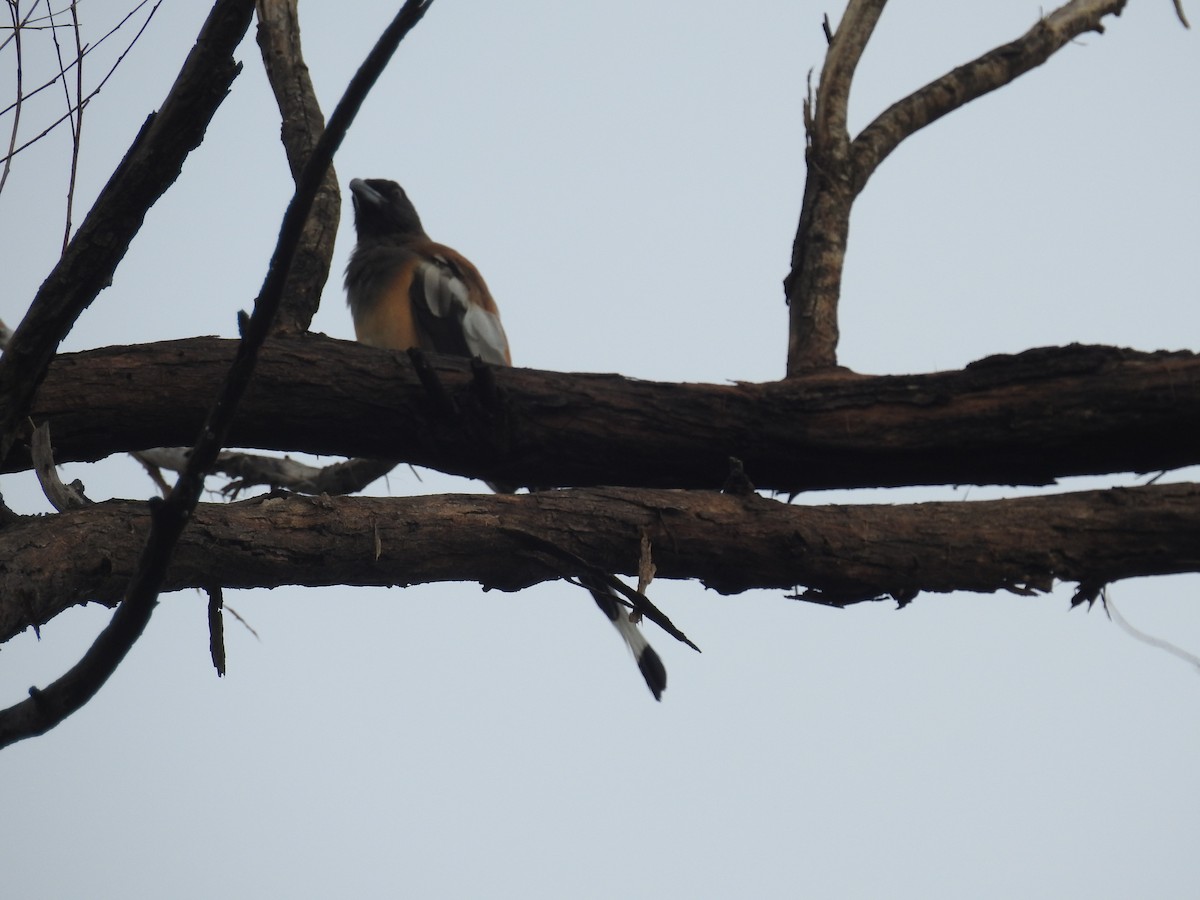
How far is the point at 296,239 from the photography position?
173 cm

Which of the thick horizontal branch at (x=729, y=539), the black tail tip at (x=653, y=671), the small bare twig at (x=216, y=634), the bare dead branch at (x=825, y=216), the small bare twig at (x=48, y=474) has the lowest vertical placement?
the black tail tip at (x=653, y=671)

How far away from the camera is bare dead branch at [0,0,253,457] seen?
2055 millimetres

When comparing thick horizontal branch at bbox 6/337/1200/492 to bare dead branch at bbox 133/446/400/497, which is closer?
thick horizontal branch at bbox 6/337/1200/492

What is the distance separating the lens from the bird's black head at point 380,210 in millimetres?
6652

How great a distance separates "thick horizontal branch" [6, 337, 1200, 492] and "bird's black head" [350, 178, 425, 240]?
336 cm

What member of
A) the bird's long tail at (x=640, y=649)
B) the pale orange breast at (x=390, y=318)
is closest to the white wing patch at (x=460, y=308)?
the pale orange breast at (x=390, y=318)

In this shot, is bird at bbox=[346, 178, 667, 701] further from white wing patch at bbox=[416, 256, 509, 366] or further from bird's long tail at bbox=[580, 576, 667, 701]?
bird's long tail at bbox=[580, 576, 667, 701]

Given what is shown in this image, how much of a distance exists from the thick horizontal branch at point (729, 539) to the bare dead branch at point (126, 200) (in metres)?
0.66

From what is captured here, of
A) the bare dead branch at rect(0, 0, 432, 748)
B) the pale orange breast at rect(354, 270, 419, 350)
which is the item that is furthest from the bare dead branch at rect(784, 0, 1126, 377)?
the pale orange breast at rect(354, 270, 419, 350)

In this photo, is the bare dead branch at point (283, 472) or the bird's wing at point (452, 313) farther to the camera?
the bird's wing at point (452, 313)

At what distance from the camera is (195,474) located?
5.69 ft

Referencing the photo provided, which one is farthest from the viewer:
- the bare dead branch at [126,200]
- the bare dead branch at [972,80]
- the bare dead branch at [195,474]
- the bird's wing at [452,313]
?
the bird's wing at [452,313]

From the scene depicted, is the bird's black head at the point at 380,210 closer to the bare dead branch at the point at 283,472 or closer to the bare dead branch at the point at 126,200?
the bare dead branch at the point at 283,472

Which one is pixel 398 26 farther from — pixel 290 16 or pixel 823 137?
pixel 290 16
